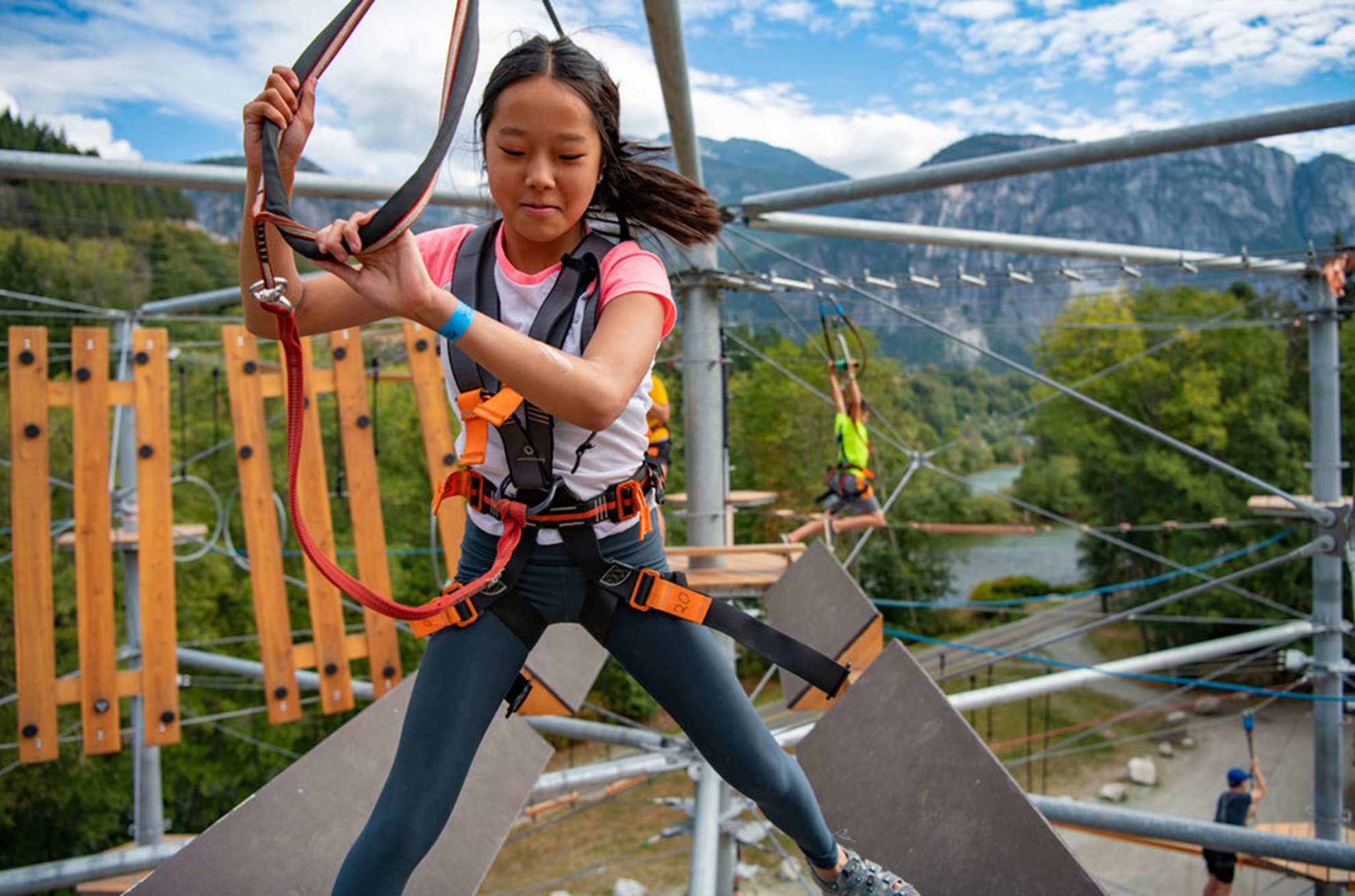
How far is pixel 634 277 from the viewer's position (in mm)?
1466

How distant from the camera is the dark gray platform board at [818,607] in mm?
3062

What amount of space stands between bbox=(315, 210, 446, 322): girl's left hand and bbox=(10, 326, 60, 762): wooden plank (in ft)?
13.9

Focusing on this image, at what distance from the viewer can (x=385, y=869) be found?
4.91 feet

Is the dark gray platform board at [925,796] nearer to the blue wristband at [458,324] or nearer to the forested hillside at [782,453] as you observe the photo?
the blue wristband at [458,324]

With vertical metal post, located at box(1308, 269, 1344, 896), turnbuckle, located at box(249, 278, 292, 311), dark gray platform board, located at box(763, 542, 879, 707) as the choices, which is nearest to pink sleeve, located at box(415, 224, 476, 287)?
turnbuckle, located at box(249, 278, 292, 311)

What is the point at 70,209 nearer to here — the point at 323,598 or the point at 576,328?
the point at 323,598

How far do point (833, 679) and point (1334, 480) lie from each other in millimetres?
6681

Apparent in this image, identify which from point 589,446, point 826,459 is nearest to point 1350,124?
point 589,446

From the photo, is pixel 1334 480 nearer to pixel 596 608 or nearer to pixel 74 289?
pixel 596 608

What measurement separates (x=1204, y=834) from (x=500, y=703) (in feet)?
8.41

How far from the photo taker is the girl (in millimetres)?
1205

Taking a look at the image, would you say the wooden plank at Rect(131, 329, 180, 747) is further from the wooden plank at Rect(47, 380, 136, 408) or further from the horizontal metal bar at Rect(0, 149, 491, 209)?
the horizontal metal bar at Rect(0, 149, 491, 209)

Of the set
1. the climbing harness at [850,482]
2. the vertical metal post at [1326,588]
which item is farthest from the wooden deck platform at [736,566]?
the vertical metal post at [1326,588]

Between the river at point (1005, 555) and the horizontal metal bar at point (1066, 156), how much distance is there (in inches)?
941
